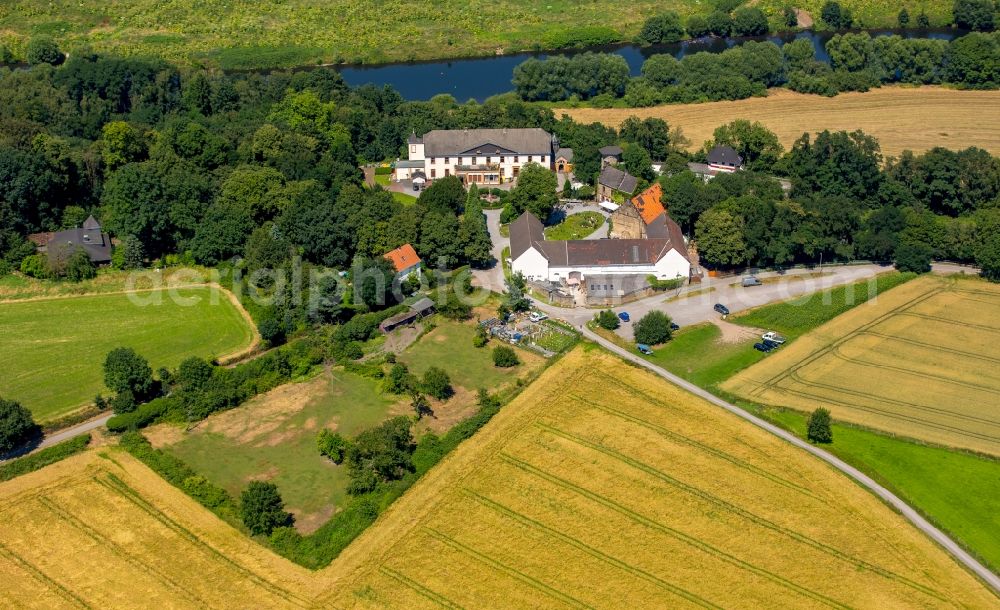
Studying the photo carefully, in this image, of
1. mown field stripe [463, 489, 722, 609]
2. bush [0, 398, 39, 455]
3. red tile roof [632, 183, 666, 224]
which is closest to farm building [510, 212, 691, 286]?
red tile roof [632, 183, 666, 224]

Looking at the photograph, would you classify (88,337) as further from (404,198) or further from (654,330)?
(654,330)

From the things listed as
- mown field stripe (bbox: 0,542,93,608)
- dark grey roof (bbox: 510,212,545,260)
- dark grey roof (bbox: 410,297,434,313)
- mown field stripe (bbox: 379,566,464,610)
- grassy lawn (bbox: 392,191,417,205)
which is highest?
grassy lawn (bbox: 392,191,417,205)

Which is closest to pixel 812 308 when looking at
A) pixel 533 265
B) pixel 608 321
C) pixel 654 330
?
pixel 654 330

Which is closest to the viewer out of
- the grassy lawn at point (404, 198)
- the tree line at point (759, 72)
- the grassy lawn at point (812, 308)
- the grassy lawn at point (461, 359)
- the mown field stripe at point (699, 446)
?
the mown field stripe at point (699, 446)

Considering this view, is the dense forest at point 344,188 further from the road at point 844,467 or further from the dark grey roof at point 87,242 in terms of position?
the road at point 844,467

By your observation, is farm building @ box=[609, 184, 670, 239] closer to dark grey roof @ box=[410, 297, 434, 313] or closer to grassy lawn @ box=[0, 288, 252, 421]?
dark grey roof @ box=[410, 297, 434, 313]

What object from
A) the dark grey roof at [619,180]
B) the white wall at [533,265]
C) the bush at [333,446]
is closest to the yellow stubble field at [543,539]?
the bush at [333,446]

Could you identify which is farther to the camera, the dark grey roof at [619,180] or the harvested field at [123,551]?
the dark grey roof at [619,180]
